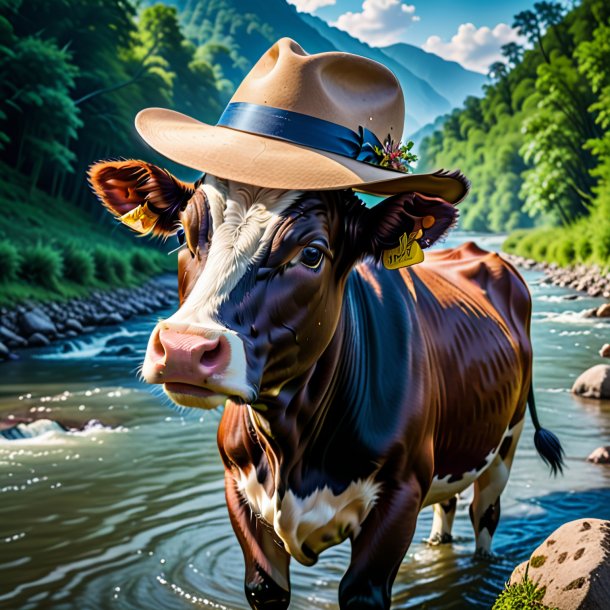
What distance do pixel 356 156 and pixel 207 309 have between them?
84cm

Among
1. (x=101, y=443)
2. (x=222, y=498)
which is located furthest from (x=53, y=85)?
(x=222, y=498)

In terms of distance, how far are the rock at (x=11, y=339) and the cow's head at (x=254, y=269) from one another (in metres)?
11.6

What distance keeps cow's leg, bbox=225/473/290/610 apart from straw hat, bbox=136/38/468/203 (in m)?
1.25

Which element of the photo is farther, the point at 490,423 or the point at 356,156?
the point at 490,423

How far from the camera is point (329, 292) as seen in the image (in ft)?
9.30

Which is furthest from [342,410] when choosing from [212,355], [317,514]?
[212,355]

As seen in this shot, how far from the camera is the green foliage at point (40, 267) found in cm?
1744

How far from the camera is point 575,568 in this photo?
3.20 meters

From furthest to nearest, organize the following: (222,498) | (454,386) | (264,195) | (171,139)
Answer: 1. (222,498)
2. (454,386)
3. (171,139)
4. (264,195)

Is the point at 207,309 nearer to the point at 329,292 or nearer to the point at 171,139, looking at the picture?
the point at 329,292

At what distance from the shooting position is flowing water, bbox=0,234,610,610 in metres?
4.59

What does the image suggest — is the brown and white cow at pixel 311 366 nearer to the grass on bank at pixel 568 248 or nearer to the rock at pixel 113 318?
the rock at pixel 113 318

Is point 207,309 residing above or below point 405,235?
below

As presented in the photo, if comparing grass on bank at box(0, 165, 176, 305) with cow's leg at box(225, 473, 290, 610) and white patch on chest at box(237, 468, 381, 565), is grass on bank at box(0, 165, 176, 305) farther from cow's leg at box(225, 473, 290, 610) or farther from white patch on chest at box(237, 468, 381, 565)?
white patch on chest at box(237, 468, 381, 565)
